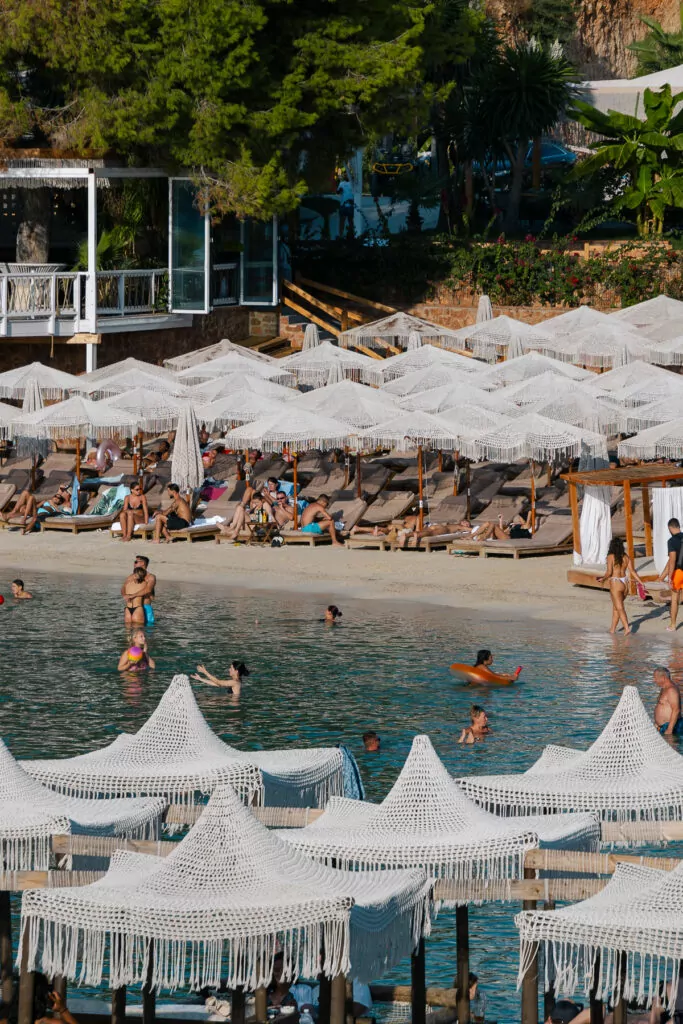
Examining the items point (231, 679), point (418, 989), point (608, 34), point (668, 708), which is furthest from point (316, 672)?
point (608, 34)

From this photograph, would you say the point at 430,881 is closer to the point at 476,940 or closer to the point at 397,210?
the point at 476,940

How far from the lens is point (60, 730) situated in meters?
20.1

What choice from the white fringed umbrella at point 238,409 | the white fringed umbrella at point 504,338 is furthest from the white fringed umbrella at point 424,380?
the white fringed umbrella at point 504,338

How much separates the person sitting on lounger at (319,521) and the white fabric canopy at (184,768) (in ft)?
55.0

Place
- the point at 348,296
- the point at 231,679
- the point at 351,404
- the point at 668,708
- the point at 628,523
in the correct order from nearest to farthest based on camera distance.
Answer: the point at 668,708
the point at 231,679
the point at 628,523
the point at 351,404
the point at 348,296

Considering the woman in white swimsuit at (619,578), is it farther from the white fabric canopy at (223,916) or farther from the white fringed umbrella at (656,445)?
the white fabric canopy at (223,916)

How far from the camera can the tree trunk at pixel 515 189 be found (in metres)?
52.8

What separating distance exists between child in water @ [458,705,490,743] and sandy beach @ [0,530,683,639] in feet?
20.7

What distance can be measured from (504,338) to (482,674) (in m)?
20.2

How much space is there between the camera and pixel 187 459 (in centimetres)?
A: 3284

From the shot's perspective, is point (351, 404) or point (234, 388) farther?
point (234, 388)

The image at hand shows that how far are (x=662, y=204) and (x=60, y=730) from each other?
3360 cm

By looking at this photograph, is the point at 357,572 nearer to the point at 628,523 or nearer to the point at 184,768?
the point at 628,523

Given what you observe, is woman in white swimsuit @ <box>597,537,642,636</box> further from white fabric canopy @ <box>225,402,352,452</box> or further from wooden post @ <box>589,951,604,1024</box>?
wooden post @ <box>589,951,604,1024</box>
